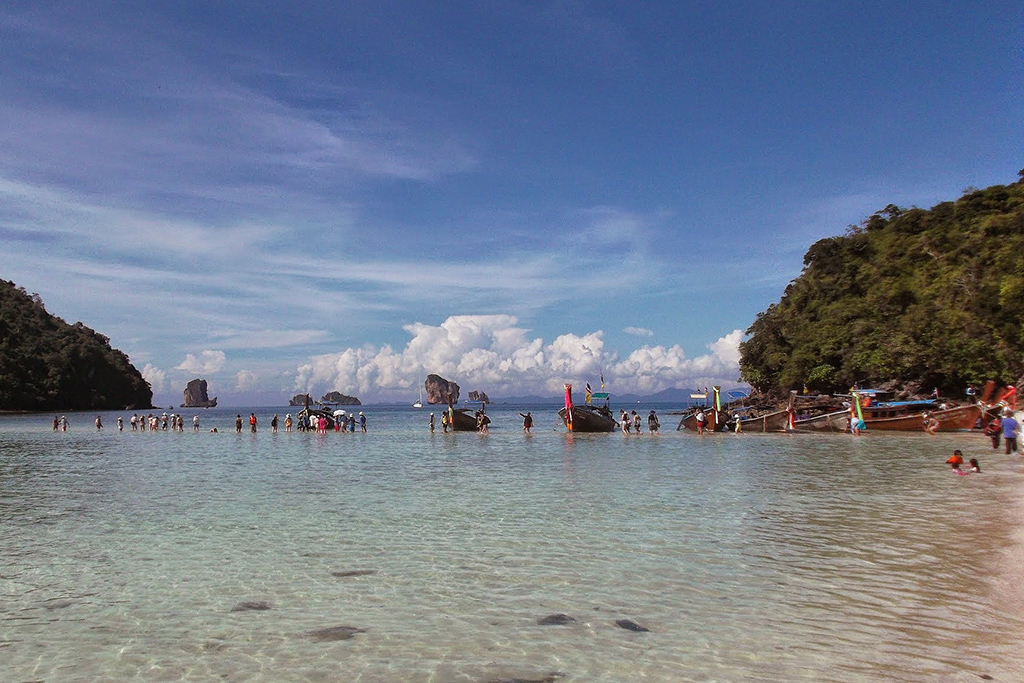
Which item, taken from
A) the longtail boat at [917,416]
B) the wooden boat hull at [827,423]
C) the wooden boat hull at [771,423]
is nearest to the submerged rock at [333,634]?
the longtail boat at [917,416]

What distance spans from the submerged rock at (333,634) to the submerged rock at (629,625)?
2869 millimetres

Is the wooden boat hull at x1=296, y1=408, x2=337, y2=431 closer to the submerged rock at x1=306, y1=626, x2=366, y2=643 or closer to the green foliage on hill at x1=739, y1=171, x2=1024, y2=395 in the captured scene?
the green foliage on hill at x1=739, y1=171, x2=1024, y2=395

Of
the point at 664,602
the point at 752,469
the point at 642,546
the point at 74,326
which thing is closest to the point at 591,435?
the point at 752,469

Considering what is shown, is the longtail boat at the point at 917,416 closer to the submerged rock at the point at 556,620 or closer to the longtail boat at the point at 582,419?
the longtail boat at the point at 582,419

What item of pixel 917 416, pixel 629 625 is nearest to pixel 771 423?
pixel 917 416

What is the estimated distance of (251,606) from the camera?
8.45 meters

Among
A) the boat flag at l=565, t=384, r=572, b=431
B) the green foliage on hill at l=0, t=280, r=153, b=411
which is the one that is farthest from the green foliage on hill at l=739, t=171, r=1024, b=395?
the green foliage on hill at l=0, t=280, r=153, b=411

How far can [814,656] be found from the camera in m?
6.55

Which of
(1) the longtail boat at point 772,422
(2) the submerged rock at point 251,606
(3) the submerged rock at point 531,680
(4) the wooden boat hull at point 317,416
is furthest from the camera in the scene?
(4) the wooden boat hull at point 317,416

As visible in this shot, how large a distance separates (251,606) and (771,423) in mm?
43929

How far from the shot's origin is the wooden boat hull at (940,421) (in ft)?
131

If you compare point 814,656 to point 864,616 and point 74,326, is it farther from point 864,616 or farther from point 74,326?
point 74,326

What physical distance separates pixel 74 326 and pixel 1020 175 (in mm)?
192109

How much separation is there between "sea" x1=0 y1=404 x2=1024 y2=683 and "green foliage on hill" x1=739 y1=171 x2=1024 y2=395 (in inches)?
1156
